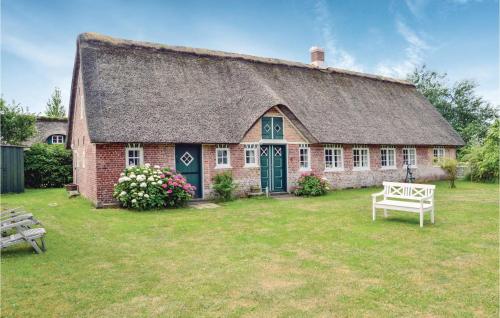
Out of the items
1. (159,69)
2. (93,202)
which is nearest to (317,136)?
(159,69)

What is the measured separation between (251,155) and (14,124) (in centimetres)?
1707

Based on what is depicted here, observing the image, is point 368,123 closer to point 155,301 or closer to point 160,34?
point 160,34

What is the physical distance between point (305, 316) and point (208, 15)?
1503cm

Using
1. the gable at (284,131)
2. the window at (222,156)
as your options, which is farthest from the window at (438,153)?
the window at (222,156)

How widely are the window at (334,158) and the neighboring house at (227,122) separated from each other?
0.05 metres

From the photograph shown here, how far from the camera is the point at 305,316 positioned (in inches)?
170

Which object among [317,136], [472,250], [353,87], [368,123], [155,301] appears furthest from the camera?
[353,87]

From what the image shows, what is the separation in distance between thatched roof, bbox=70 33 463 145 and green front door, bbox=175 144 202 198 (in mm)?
826

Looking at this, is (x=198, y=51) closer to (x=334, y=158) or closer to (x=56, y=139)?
(x=334, y=158)

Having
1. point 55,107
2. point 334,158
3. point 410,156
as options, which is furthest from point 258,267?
point 55,107

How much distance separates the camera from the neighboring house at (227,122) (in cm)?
1386

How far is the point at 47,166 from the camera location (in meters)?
21.4

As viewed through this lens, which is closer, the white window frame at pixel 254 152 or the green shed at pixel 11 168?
the white window frame at pixel 254 152

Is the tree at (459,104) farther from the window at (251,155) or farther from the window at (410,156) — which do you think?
the window at (251,155)
